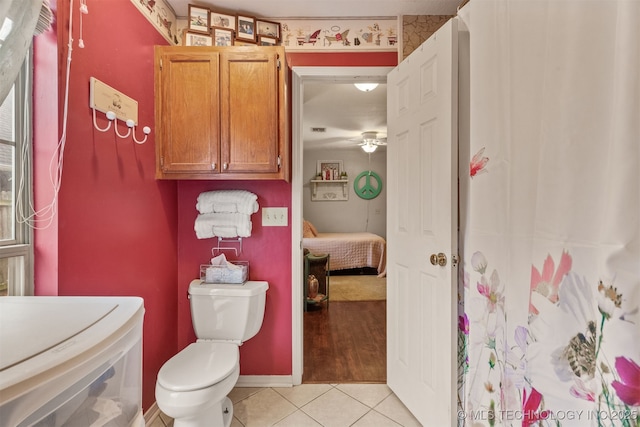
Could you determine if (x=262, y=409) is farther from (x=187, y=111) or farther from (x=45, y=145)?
(x=187, y=111)

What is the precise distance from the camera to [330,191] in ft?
19.7

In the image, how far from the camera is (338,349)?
2.30 m

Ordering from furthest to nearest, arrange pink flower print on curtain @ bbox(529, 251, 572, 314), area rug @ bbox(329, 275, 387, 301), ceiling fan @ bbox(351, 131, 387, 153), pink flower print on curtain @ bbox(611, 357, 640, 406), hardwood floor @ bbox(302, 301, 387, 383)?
1. ceiling fan @ bbox(351, 131, 387, 153)
2. area rug @ bbox(329, 275, 387, 301)
3. hardwood floor @ bbox(302, 301, 387, 383)
4. pink flower print on curtain @ bbox(529, 251, 572, 314)
5. pink flower print on curtain @ bbox(611, 357, 640, 406)

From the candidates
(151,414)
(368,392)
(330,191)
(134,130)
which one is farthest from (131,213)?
(330,191)

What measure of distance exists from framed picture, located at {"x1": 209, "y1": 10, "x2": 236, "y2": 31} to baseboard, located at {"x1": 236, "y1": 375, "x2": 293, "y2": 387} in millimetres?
2289

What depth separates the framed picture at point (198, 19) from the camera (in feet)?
5.43

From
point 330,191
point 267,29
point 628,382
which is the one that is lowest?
point 628,382

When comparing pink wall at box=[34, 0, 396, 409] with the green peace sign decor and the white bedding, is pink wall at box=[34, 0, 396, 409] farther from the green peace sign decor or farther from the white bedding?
the green peace sign decor

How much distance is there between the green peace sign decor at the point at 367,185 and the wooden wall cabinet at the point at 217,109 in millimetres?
4560

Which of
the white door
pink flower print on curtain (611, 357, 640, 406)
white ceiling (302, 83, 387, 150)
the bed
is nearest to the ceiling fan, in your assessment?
white ceiling (302, 83, 387, 150)

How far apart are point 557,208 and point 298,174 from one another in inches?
54.8

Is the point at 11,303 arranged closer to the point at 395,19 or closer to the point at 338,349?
the point at 338,349

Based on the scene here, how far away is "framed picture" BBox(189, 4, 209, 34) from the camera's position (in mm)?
1655

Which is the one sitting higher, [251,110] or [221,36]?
[221,36]
